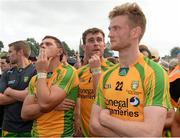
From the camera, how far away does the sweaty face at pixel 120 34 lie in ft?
12.3

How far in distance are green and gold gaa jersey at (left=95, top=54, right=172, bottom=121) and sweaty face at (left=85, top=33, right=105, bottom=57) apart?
67.6 inches

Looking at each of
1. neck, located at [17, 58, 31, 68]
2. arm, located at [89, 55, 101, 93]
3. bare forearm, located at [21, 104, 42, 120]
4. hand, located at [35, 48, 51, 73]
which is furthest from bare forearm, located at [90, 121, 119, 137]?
neck, located at [17, 58, 31, 68]

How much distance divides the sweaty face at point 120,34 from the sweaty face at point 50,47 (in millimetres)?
1777

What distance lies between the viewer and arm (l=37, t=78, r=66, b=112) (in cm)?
473

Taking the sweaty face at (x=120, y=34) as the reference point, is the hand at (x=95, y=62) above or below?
below

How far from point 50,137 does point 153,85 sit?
2.05m

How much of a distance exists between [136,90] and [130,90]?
2.6 inches

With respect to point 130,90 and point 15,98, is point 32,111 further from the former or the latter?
point 130,90

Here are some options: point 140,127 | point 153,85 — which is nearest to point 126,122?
point 140,127

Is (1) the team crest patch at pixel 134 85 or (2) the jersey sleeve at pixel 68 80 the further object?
(2) the jersey sleeve at pixel 68 80

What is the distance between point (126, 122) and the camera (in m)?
3.41

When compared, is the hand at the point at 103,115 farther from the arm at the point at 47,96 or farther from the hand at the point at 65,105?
the hand at the point at 65,105

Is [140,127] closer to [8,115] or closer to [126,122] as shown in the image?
[126,122]

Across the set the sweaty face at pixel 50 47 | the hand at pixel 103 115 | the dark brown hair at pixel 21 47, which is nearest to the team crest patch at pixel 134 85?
the hand at pixel 103 115
